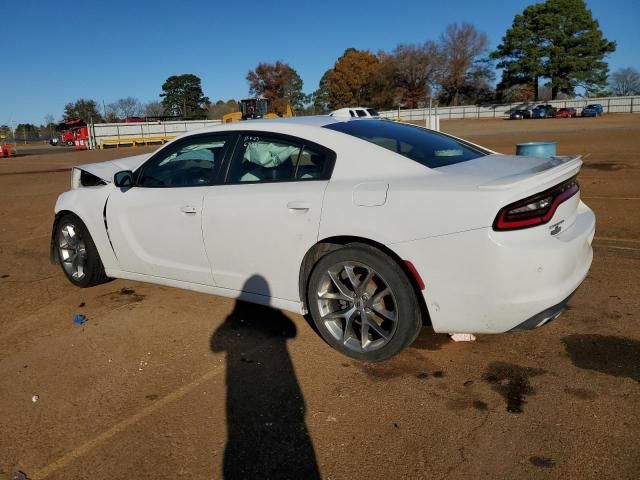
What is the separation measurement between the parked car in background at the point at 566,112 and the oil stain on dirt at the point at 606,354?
59.2 meters

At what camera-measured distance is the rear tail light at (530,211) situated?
8.91ft

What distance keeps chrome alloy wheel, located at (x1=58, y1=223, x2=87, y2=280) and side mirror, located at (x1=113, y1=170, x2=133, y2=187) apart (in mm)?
918

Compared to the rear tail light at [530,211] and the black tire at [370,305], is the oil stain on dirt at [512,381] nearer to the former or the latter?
the black tire at [370,305]

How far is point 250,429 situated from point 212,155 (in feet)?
7.09

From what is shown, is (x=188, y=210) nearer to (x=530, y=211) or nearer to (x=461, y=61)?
(x=530, y=211)

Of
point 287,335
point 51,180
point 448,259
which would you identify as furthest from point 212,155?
point 51,180

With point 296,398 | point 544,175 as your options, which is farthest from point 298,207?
point 544,175

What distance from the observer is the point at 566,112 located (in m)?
55.6

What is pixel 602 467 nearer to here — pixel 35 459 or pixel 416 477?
pixel 416 477

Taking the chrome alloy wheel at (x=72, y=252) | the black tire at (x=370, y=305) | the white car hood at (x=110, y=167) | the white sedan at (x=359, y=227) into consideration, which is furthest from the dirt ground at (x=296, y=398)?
the white car hood at (x=110, y=167)

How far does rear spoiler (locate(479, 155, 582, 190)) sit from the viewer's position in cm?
276

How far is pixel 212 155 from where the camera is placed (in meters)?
4.04

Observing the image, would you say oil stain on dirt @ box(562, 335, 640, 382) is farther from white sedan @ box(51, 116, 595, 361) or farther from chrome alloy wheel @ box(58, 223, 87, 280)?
chrome alloy wheel @ box(58, 223, 87, 280)

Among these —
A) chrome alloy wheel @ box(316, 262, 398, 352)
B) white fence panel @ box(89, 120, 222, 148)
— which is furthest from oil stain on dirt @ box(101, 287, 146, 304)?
white fence panel @ box(89, 120, 222, 148)
